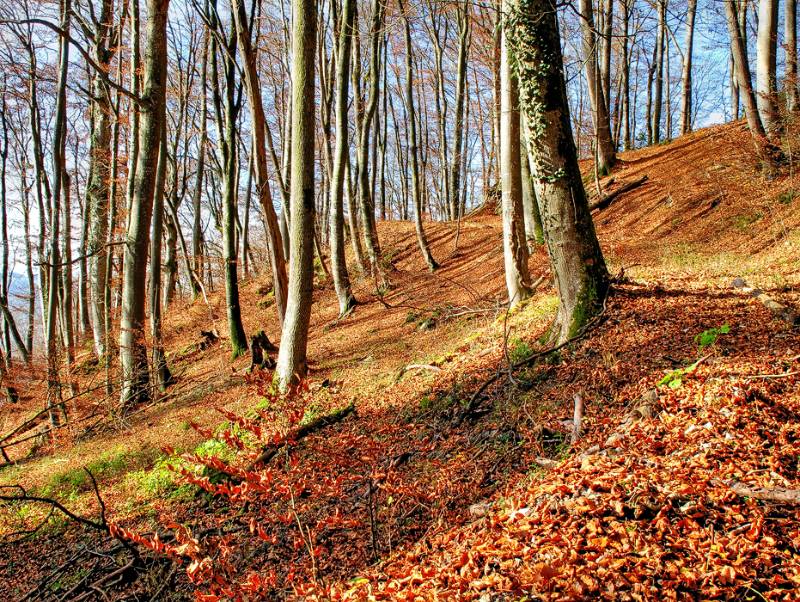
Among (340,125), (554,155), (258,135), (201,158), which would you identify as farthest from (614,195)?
(201,158)

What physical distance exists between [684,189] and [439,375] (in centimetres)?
920

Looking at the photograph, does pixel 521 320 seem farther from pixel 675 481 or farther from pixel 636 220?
pixel 636 220

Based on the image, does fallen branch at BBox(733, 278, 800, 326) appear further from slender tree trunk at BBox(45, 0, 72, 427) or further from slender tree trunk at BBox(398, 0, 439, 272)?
slender tree trunk at BBox(45, 0, 72, 427)

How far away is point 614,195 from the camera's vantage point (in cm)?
1277

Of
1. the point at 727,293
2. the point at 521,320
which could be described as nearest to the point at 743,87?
the point at 727,293

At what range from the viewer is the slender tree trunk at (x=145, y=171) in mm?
7867

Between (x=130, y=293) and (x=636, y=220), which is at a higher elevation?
(x=636, y=220)

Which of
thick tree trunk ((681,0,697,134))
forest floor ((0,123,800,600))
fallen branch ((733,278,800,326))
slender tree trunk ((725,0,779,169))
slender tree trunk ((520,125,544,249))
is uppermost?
thick tree trunk ((681,0,697,134))

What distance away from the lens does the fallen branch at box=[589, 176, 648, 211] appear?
41.3 feet

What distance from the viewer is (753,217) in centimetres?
895

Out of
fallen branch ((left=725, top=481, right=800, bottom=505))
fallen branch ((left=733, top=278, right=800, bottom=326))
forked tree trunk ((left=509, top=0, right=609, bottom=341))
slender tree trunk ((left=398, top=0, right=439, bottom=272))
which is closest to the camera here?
fallen branch ((left=725, top=481, right=800, bottom=505))

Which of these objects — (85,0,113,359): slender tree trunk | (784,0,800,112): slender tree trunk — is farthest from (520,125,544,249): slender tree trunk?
(85,0,113,359): slender tree trunk

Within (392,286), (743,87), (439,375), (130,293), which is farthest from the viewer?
(392,286)

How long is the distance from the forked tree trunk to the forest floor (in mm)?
548
